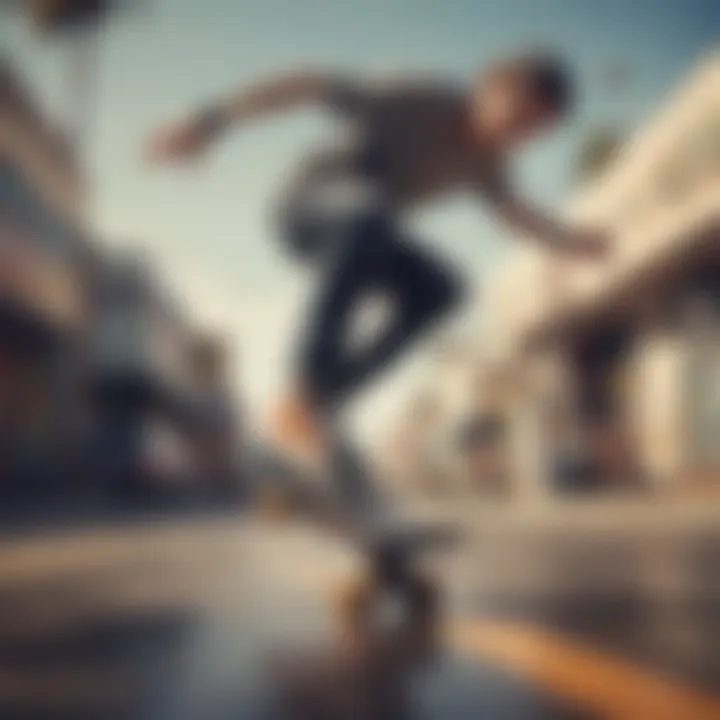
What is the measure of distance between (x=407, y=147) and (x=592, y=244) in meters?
0.23

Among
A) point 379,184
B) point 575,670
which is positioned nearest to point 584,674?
point 575,670

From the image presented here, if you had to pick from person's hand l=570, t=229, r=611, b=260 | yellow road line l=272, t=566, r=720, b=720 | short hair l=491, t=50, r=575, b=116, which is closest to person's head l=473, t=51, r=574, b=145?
short hair l=491, t=50, r=575, b=116

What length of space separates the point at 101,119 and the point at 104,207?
104 millimetres

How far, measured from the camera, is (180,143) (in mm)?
1371

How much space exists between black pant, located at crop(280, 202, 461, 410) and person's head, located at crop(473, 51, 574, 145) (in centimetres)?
16

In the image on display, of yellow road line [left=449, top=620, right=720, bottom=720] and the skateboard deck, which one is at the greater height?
the skateboard deck

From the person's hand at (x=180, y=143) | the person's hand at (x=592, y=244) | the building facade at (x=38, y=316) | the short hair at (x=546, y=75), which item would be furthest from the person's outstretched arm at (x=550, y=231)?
the building facade at (x=38, y=316)

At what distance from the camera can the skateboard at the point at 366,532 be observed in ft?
4.26

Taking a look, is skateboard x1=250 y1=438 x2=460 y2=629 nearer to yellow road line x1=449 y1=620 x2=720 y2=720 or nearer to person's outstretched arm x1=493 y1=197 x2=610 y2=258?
yellow road line x1=449 y1=620 x2=720 y2=720

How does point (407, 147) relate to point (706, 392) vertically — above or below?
above

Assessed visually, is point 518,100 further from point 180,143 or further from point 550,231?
point 180,143

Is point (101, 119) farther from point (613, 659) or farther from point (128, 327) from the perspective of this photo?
point (613, 659)

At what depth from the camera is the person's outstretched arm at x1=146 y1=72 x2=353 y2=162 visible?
1369mm

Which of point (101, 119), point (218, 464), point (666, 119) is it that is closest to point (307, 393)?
point (218, 464)
